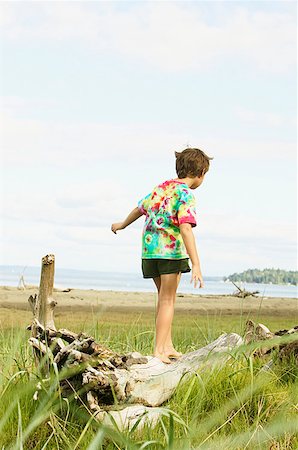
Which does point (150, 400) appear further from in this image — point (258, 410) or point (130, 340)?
point (130, 340)

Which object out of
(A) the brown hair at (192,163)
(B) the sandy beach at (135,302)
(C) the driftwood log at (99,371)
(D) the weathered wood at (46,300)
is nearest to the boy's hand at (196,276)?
(C) the driftwood log at (99,371)

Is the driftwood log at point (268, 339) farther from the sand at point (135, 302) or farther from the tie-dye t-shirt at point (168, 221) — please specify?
the sand at point (135, 302)

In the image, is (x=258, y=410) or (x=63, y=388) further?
(x=258, y=410)

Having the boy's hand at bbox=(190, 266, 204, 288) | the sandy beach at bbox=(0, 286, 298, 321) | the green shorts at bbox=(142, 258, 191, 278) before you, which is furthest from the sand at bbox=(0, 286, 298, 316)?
the boy's hand at bbox=(190, 266, 204, 288)

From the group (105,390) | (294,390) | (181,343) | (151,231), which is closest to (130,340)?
(181,343)

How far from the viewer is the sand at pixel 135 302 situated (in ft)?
25.6

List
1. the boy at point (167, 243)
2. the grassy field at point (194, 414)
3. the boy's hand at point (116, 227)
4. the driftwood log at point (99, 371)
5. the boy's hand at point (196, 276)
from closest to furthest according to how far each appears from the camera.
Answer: the grassy field at point (194, 414)
the driftwood log at point (99, 371)
the boy's hand at point (196, 276)
the boy at point (167, 243)
the boy's hand at point (116, 227)

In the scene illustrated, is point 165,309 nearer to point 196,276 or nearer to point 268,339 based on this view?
point 196,276

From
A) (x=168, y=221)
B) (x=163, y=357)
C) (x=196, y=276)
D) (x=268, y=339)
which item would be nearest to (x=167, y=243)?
(x=168, y=221)

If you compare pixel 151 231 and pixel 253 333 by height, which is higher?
pixel 151 231

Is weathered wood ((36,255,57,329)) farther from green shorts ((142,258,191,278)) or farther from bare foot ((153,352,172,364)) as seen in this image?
green shorts ((142,258,191,278))

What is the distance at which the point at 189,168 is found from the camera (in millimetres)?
3920

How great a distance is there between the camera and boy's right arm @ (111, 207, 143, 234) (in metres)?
3.98

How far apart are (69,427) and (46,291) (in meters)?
0.60
